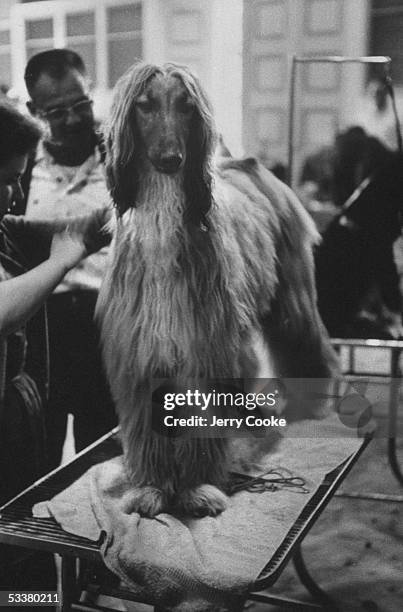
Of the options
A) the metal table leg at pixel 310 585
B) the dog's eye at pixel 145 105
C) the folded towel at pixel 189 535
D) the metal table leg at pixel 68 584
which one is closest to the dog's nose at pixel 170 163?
the dog's eye at pixel 145 105

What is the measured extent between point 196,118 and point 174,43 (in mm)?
181

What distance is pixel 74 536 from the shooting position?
1549mm

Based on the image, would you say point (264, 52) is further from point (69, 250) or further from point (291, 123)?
point (69, 250)

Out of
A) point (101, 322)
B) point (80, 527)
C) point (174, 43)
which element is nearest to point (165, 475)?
point (80, 527)

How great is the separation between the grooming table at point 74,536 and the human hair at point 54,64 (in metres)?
0.87

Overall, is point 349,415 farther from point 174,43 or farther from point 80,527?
point 174,43

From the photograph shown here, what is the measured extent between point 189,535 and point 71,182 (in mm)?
852

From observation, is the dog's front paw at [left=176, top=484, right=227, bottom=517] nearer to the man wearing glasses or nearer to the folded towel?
the folded towel

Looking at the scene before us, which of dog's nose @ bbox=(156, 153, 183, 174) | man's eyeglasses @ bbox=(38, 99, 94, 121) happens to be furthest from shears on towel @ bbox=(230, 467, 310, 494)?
man's eyeglasses @ bbox=(38, 99, 94, 121)

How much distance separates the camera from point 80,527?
157cm

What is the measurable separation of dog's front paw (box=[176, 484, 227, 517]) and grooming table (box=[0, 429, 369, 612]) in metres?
0.17

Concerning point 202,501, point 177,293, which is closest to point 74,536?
point 202,501

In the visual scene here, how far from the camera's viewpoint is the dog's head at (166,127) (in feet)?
4.90

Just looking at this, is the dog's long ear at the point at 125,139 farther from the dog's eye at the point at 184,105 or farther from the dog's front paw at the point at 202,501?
the dog's front paw at the point at 202,501
